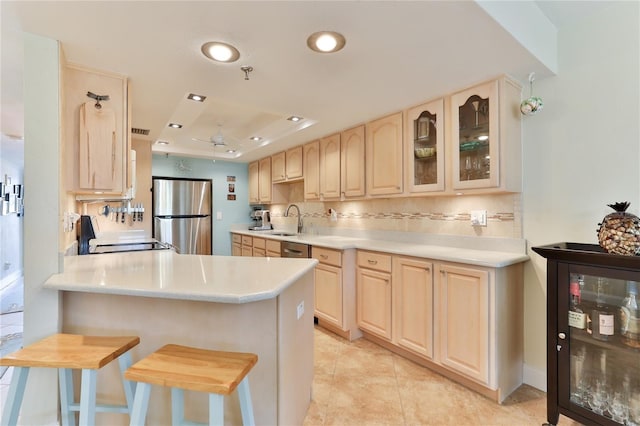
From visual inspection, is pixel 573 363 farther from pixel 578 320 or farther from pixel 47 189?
pixel 47 189

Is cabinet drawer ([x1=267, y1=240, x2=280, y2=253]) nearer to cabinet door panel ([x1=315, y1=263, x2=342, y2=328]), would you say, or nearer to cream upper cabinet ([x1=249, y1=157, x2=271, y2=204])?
cabinet door panel ([x1=315, y1=263, x2=342, y2=328])

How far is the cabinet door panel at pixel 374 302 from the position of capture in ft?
8.50

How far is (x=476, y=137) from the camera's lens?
2219 mm

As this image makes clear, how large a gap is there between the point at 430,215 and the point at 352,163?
3.18ft

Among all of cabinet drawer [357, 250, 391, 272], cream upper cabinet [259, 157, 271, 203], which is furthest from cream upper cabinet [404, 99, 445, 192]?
cream upper cabinet [259, 157, 271, 203]

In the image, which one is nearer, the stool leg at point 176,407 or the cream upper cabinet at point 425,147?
the stool leg at point 176,407

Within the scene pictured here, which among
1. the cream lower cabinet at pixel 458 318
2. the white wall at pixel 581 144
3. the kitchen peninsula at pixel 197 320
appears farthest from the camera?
the cream lower cabinet at pixel 458 318

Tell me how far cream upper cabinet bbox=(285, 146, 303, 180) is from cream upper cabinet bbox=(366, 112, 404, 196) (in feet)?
4.27

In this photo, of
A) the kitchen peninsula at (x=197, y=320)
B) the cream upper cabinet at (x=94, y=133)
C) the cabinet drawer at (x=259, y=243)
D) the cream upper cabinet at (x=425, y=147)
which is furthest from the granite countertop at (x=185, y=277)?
the cabinet drawer at (x=259, y=243)

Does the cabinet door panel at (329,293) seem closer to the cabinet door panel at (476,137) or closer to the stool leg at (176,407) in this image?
the cabinet door panel at (476,137)

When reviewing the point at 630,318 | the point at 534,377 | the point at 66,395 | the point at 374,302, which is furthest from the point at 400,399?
the point at 66,395

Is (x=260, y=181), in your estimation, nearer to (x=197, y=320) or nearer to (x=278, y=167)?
(x=278, y=167)

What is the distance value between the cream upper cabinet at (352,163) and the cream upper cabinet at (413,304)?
3.21 ft

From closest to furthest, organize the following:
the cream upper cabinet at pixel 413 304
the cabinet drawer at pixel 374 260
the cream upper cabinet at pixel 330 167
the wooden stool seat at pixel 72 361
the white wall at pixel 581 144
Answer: the wooden stool seat at pixel 72 361 < the white wall at pixel 581 144 < the cream upper cabinet at pixel 413 304 < the cabinet drawer at pixel 374 260 < the cream upper cabinet at pixel 330 167
